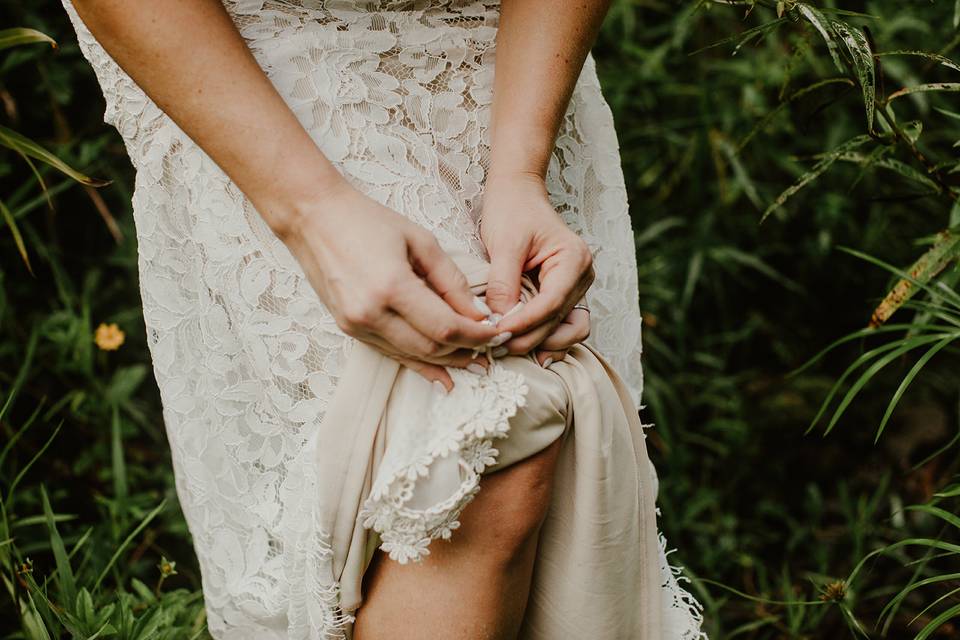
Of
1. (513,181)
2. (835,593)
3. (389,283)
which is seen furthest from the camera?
(835,593)

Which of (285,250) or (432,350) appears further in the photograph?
(285,250)

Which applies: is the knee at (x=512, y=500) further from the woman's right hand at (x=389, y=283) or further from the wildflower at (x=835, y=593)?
the wildflower at (x=835, y=593)

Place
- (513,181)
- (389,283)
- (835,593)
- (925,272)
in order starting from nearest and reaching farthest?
(389,283) < (513,181) < (835,593) < (925,272)

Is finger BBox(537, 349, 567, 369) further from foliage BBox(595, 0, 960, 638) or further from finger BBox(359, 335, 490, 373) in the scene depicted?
foliage BBox(595, 0, 960, 638)

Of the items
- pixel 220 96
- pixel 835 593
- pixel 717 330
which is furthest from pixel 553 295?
pixel 717 330

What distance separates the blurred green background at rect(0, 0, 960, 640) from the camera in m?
1.99

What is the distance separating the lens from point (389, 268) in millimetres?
857

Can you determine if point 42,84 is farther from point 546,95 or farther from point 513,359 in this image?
point 513,359

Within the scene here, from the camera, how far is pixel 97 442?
2.07 metres

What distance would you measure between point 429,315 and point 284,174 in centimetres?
24

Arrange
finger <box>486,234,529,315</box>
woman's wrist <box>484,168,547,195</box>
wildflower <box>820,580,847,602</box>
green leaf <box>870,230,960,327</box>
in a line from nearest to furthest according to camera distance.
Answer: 1. finger <box>486,234,529,315</box>
2. woman's wrist <box>484,168,547,195</box>
3. wildflower <box>820,580,847,602</box>
4. green leaf <box>870,230,960,327</box>

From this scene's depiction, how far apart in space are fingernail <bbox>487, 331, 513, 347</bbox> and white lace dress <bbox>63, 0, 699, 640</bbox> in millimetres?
144

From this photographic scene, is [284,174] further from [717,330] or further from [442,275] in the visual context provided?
[717,330]

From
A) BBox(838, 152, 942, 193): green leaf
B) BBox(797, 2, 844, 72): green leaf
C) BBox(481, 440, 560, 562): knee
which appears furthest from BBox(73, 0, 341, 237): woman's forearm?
BBox(838, 152, 942, 193): green leaf
